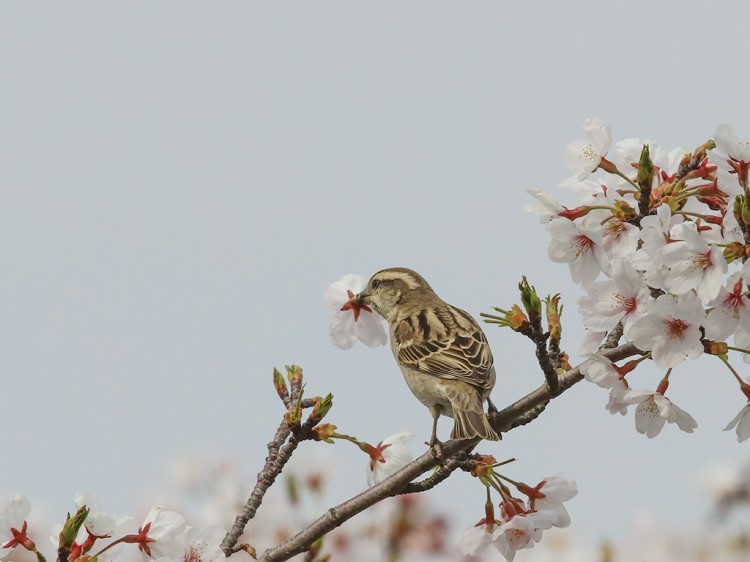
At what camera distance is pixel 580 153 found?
16.5ft

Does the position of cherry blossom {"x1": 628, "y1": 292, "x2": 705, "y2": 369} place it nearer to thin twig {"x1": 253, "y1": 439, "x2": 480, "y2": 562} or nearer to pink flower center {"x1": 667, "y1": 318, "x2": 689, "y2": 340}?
pink flower center {"x1": 667, "y1": 318, "x2": 689, "y2": 340}

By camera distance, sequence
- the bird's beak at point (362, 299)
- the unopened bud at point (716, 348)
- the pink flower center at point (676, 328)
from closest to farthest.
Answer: the pink flower center at point (676, 328) < the unopened bud at point (716, 348) < the bird's beak at point (362, 299)

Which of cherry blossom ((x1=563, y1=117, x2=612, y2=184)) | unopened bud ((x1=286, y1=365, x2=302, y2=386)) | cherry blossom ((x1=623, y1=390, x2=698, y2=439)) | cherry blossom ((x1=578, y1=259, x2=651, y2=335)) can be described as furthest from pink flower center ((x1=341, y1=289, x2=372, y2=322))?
cherry blossom ((x1=623, y1=390, x2=698, y2=439))

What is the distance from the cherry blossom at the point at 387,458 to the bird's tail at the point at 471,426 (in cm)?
30

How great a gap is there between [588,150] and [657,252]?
4.02 feet

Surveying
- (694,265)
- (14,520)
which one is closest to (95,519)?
(14,520)

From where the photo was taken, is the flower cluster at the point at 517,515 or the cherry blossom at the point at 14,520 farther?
the flower cluster at the point at 517,515

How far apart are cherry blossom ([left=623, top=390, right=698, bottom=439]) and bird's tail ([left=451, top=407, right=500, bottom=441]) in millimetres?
754

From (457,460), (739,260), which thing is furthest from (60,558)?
(739,260)

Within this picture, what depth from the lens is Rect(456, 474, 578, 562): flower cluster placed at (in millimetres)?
4750

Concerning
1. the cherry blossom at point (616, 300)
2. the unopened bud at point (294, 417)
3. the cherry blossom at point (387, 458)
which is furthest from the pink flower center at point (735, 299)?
the unopened bud at point (294, 417)

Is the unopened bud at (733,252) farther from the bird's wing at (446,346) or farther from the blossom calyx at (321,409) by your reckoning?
the bird's wing at (446,346)

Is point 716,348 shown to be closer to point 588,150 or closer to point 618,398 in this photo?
point 618,398

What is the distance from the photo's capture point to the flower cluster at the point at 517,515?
4.75 meters
